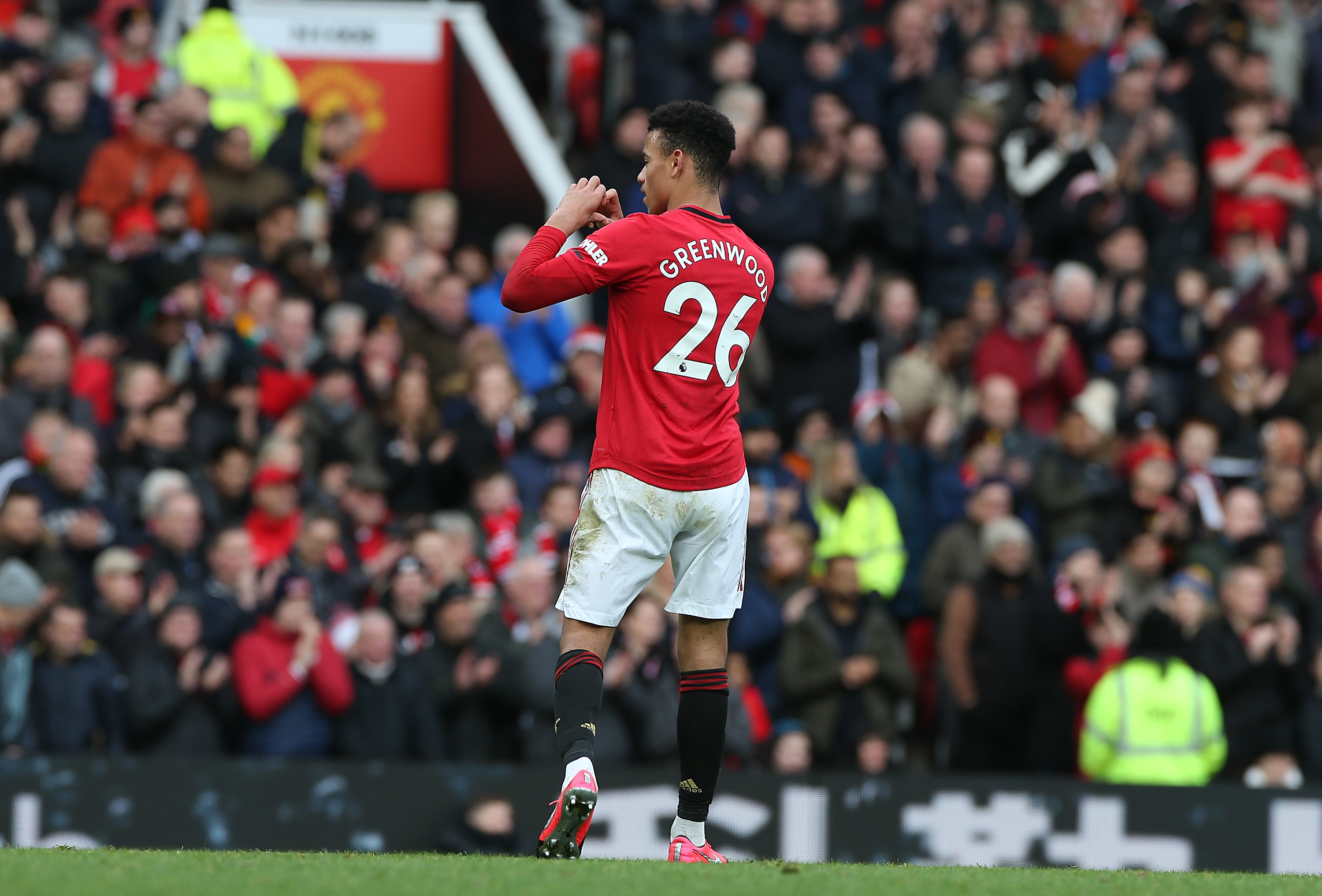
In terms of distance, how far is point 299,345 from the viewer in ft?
40.8

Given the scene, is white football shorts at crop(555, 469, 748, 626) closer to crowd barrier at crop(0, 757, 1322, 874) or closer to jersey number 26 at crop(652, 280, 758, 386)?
jersey number 26 at crop(652, 280, 758, 386)

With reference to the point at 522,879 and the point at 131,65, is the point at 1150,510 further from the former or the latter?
the point at 522,879

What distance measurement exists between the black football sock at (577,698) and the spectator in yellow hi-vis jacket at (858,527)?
564cm

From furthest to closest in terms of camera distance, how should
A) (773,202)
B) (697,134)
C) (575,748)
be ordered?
(773,202) < (697,134) < (575,748)

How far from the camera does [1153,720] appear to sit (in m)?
11.2

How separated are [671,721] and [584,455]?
2.14m

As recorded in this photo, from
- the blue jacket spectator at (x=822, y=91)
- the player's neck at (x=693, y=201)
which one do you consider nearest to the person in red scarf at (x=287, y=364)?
the blue jacket spectator at (x=822, y=91)

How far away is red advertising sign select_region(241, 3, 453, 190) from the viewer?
15.7 m

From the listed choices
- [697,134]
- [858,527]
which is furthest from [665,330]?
[858,527]

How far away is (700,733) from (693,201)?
1.80 meters

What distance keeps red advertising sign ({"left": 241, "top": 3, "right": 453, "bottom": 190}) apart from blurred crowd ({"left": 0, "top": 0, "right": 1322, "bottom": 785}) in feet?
1.98

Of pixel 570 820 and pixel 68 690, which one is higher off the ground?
pixel 68 690

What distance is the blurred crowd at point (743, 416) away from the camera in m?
10.8

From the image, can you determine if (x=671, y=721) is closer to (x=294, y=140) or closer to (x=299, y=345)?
(x=299, y=345)
